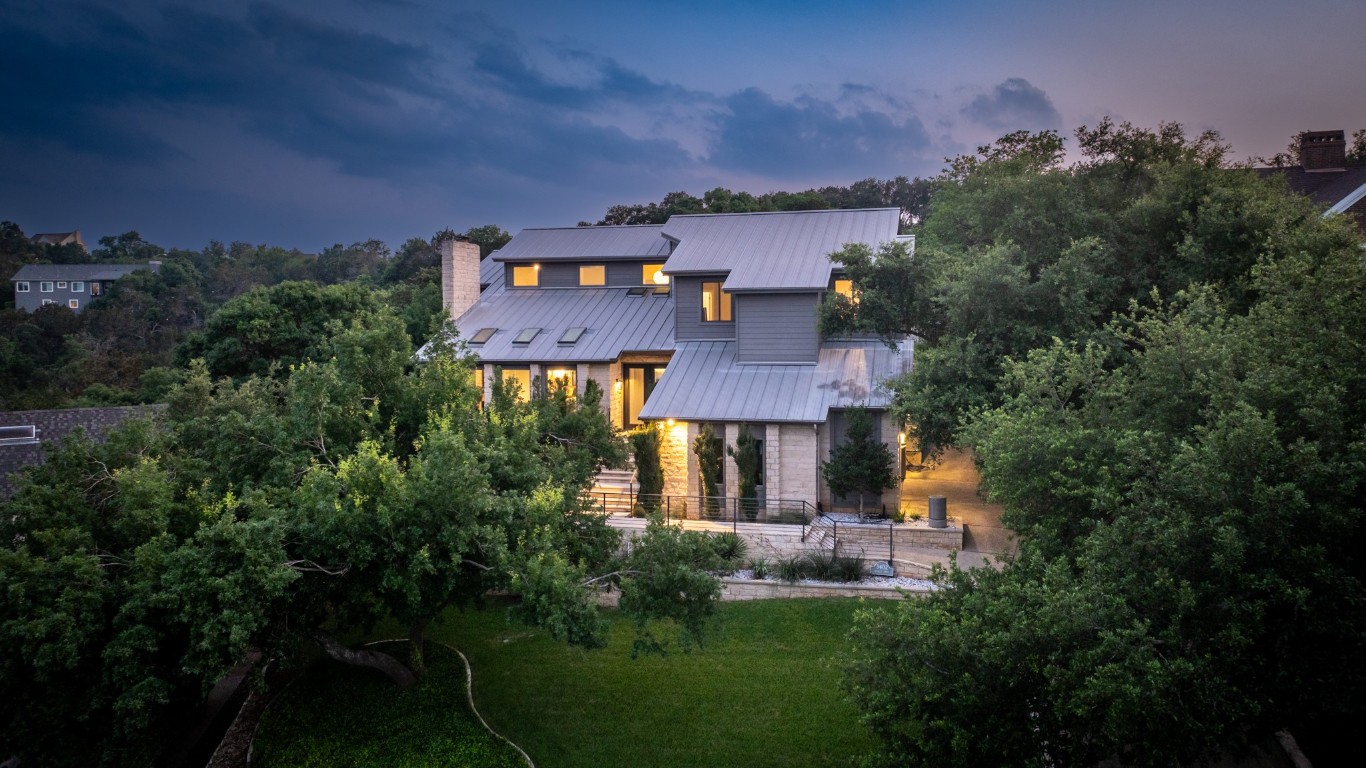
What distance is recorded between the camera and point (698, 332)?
30156mm

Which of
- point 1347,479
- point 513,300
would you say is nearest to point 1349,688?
point 1347,479

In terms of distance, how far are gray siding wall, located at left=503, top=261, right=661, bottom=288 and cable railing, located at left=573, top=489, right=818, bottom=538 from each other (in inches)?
490

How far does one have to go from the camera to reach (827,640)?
18078mm

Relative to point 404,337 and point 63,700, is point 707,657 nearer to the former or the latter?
point 404,337

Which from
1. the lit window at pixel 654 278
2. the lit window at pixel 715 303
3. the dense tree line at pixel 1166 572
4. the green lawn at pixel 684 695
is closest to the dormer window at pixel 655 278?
the lit window at pixel 654 278

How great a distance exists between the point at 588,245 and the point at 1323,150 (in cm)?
3243

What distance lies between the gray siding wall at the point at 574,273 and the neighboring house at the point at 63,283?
6949 centimetres

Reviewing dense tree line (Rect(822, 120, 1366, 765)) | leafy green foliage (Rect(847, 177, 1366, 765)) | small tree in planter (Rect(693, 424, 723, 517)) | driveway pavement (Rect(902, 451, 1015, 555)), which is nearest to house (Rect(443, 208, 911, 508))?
small tree in planter (Rect(693, 424, 723, 517))

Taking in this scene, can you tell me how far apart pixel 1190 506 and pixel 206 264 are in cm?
12071

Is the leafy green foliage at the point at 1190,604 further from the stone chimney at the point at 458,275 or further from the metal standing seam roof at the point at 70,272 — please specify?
the metal standing seam roof at the point at 70,272

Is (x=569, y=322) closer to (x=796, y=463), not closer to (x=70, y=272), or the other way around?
(x=796, y=463)

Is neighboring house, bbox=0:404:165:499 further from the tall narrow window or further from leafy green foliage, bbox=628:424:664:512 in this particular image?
the tall narrow window

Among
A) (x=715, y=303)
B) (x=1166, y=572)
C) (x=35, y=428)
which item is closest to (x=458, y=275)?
(x=715, y=303)

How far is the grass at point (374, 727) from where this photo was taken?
46.1ft
